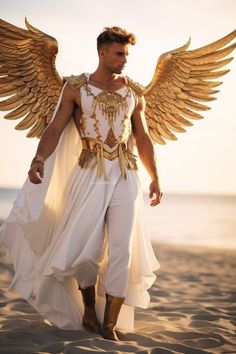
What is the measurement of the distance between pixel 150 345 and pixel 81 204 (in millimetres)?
1087

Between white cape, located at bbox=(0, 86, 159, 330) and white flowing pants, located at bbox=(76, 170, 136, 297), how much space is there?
0.48 feet

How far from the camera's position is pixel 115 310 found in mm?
4055

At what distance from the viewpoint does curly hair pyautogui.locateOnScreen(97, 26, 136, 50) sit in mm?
4207

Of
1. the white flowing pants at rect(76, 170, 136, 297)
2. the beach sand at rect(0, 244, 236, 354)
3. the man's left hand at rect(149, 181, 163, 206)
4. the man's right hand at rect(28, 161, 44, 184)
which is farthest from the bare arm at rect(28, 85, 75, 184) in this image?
the beach sand at rect(0, 244, 236, 354)

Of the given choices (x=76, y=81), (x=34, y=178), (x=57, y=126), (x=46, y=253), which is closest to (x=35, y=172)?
(x=34, y=178)

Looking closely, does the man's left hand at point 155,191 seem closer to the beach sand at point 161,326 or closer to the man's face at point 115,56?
the man's face at point 115,56

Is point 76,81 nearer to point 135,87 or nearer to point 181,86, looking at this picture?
point 135,87

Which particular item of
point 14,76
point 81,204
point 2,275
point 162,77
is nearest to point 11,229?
point 81,204

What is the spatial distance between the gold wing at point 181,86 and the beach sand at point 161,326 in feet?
5.23

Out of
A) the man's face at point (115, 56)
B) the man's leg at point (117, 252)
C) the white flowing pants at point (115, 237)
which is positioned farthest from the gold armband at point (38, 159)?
the man's face at point (115, 56)

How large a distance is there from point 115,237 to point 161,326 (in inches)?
41.7

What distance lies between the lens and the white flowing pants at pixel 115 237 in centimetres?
398

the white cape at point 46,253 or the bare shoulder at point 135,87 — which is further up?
the bare shoulder at point 135,87

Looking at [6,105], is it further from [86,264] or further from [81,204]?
[86,264]
